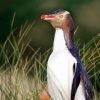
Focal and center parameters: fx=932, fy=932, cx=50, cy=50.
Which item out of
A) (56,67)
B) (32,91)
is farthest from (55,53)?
(32,91)

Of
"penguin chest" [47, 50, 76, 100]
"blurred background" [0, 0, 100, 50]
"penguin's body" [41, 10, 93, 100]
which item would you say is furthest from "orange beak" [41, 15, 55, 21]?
"blurred background" [0, 0, 100, 50]

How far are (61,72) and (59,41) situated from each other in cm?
13

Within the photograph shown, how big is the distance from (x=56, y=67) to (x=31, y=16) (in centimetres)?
656

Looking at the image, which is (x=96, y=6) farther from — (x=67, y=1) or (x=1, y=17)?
(x=1, y=17)

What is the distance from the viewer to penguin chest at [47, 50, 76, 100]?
337 cm

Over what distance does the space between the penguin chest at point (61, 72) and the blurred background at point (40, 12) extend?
6.29 metres

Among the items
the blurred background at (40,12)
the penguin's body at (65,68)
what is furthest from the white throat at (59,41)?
the blurred background at (40,12)

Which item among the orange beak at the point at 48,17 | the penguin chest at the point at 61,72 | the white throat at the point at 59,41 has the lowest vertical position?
the penguin chest at the point at 61,72

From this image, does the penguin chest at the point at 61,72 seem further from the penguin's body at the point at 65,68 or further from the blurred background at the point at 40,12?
the blurred background at the point at 40,12

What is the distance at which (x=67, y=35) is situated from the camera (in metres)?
3.47

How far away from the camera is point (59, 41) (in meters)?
3.44

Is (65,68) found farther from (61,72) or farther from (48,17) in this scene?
(48,17)

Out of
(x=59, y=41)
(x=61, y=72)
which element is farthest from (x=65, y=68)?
(x=59, y=41)

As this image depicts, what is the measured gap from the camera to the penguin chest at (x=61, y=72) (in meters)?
3.37
